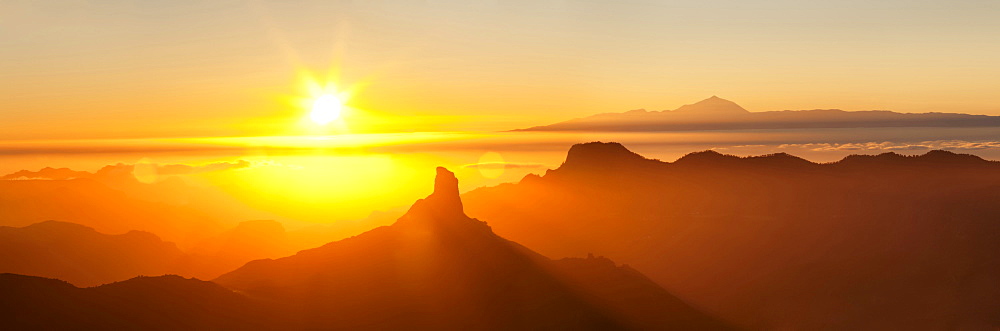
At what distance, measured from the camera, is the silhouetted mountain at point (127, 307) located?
110 m

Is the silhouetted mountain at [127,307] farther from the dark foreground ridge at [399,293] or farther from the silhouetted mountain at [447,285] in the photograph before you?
the silhouetted mountain at [447,285]

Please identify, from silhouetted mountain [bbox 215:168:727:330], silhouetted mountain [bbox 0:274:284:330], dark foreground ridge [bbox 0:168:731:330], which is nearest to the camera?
silhouetted mountain [bbox 0:274:284:330]

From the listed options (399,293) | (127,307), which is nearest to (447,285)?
(399,293)

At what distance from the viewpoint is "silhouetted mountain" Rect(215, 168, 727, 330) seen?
13362 cm

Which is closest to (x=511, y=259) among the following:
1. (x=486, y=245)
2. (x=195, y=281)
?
A: (x=486, y=245)

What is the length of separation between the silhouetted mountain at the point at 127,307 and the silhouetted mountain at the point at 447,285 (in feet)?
37.0

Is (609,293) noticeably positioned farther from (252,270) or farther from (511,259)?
(252,270)

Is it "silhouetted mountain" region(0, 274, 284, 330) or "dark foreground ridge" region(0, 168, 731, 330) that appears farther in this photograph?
"dark foreground ridge" region(0, 168, 731, 330)

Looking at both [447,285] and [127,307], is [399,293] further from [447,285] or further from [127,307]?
[127,307]

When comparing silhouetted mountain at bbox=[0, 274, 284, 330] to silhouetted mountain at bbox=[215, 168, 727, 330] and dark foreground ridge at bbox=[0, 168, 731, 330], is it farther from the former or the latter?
silhouetted mountain at bbox=[215, 168, 727, 330]

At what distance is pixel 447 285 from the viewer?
145750mm

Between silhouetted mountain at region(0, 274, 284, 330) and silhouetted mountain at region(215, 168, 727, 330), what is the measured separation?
11279 mm

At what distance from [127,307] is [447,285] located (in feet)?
190

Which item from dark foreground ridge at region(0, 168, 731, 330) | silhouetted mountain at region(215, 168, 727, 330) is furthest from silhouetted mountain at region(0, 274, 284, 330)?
silhouetted mountain at region(215, 168, 727, 330)
